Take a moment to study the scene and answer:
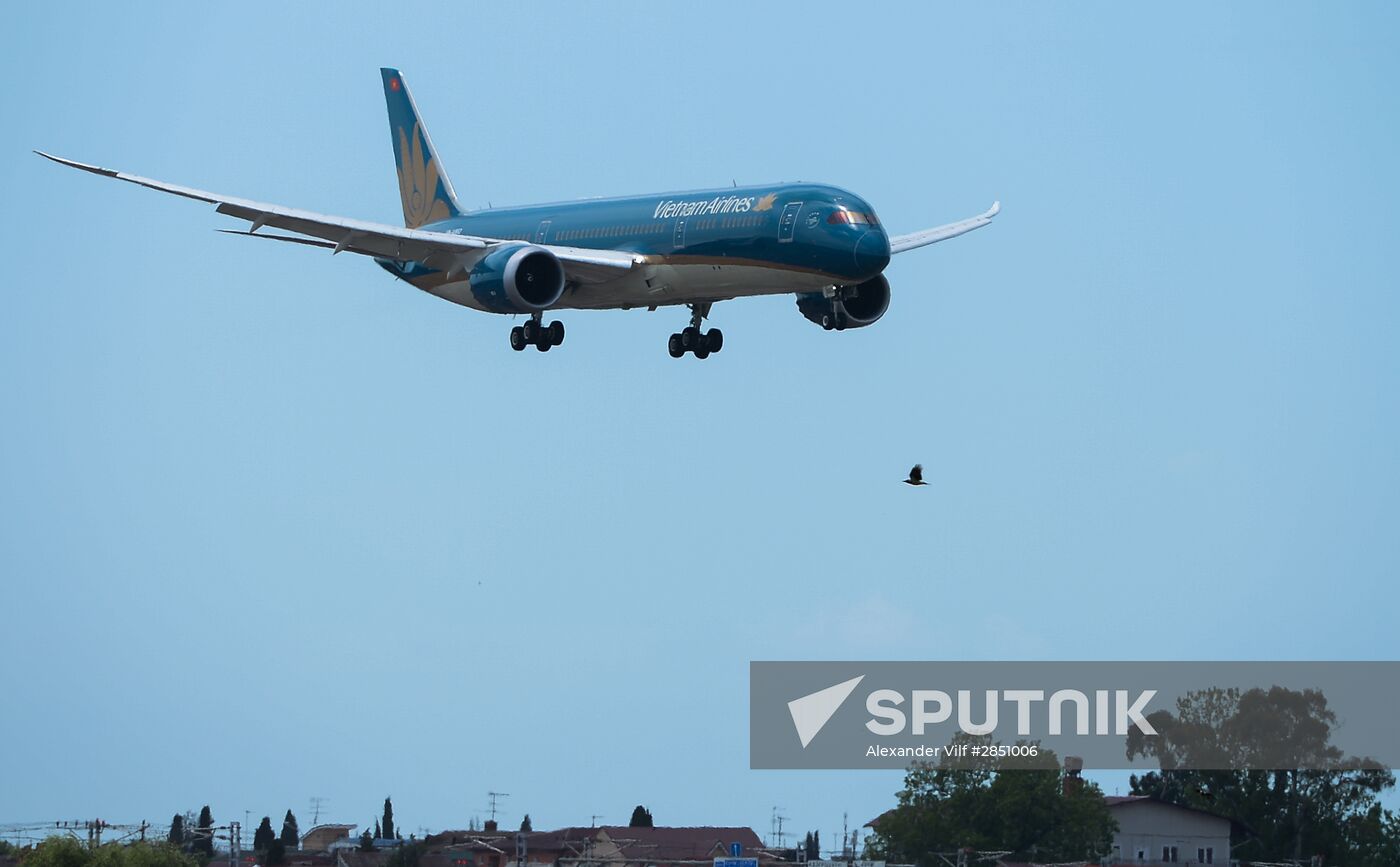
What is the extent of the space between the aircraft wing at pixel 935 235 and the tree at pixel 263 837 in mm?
31506

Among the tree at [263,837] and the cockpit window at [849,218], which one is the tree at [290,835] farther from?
the cockpit window at [849,218]

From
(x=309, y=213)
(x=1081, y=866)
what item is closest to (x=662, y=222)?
(x=309, y=213)

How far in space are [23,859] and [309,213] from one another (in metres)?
33.2

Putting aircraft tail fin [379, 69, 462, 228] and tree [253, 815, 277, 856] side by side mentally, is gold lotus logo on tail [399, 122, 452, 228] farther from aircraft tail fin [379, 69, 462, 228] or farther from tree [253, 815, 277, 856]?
tree [253, 815, 277, 856]

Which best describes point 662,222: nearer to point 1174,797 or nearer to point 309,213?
point 309,213

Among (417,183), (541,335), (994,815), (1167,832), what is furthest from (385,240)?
(1167,832)

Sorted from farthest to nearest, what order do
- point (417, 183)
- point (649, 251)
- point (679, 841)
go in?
point (679, 841)
point (417, 183)
point (649, 251)

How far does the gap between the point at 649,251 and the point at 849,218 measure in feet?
25.7

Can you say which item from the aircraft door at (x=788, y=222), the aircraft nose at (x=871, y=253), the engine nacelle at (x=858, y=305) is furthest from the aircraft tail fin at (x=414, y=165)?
the aircraft nose at (x=871, y=253)

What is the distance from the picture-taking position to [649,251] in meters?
78.6

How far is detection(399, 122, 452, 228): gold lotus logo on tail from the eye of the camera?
3760 inches

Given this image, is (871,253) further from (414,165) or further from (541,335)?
(414,165)

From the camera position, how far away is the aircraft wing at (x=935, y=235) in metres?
86.4

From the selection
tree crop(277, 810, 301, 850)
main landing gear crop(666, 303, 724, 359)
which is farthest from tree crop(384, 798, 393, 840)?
main landing gear crop(666, 303, 724, 359)
